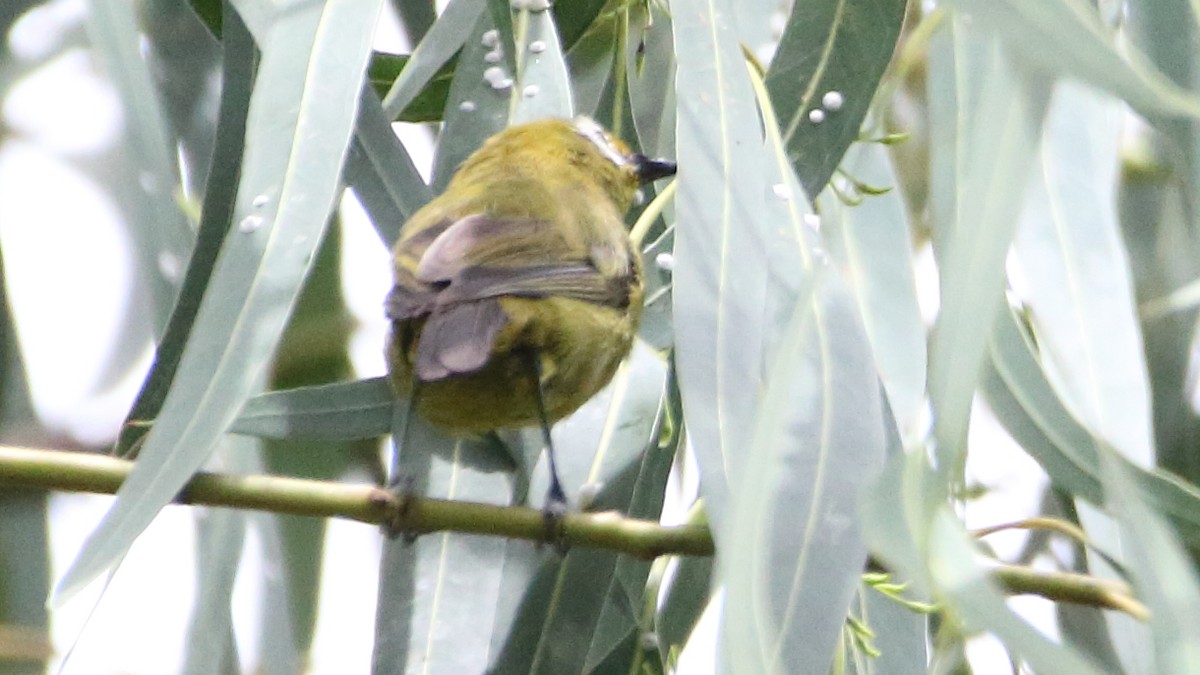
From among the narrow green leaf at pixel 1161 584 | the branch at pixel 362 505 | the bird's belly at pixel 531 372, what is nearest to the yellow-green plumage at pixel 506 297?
the bird's belly at pixel 531 372

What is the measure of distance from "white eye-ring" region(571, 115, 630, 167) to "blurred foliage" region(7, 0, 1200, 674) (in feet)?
0.16

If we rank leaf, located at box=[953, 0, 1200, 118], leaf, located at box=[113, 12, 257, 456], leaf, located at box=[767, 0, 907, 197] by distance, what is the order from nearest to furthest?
leaf, located at box=[953, 0, 1200, 118], leaf, located at box=[113, 12, 257, 456], leaf, located at box=[767, 0, 907, 197]

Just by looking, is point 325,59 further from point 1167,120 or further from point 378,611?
point 1167,120

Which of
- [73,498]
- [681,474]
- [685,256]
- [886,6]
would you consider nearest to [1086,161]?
[886,6]

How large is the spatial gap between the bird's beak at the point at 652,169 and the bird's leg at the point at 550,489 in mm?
631

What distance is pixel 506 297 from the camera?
112 inches

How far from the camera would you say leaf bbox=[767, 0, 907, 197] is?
→ 266cm

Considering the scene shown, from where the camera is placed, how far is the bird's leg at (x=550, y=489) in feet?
7.51

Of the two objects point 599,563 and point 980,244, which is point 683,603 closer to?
point 599,563

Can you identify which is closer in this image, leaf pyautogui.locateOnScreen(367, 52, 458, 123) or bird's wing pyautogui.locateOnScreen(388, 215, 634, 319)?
bird's wing pyautogui.locateOnScreen(388, 215, 634, 319)

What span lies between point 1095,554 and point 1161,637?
3.24 ft

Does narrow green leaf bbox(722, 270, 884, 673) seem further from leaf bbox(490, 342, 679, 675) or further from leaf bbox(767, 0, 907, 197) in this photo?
leaf bbox(490, 342, 679, 675)

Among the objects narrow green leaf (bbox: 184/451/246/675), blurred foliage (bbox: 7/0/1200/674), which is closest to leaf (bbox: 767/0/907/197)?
blurred foliage (bbox: 7/0/1200/674)

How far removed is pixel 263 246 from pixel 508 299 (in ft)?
2.33
